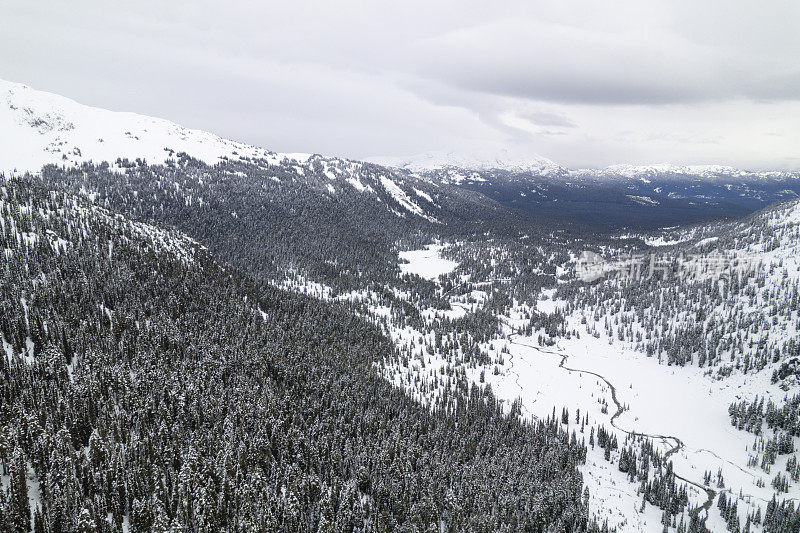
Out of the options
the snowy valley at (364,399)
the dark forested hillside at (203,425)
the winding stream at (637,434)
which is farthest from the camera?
the winding stream at (637,434)

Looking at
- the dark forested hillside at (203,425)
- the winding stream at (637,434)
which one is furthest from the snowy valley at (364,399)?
the winding stream at (637,434)

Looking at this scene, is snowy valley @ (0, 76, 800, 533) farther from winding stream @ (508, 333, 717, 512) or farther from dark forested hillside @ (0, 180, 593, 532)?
winding stream @ (508, 333, 717, 512)

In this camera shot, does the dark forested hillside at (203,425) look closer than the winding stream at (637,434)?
Yes

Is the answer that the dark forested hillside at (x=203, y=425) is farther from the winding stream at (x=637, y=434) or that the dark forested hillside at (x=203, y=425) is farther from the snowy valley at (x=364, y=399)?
the winding stream at (x=637, y=434)

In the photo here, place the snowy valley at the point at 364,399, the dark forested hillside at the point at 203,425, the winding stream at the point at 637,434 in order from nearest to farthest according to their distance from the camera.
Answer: the dark forested hillside at the point at 203,425, the snowy valley at the point at 364,399, the winding stream at the point at 637,434

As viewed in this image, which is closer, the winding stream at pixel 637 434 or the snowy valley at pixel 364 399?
the snowy valley at pixel 364 399

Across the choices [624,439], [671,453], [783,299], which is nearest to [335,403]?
[624,439]

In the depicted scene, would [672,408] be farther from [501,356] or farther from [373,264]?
[373,264]

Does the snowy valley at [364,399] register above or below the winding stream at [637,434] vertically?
above

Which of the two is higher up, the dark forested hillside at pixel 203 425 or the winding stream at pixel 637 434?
the dark forested hillside at pixel 203 425
